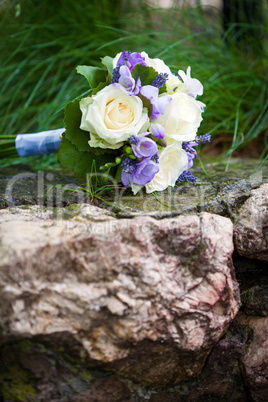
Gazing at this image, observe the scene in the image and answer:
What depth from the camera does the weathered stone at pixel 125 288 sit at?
2.24ft

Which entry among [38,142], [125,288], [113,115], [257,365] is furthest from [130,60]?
[257,365]

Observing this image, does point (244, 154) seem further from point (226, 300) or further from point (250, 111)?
point (226, 300)

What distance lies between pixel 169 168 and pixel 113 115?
0.21 meters

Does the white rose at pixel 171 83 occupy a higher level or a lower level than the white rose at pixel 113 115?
higher

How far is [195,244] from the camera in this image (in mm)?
792

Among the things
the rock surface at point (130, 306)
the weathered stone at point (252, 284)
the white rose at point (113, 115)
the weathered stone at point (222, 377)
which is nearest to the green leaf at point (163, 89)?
the white rose at point (113, 115)

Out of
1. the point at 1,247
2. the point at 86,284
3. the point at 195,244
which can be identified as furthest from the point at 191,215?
the point at 1,247

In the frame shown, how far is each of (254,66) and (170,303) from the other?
1.63 metres

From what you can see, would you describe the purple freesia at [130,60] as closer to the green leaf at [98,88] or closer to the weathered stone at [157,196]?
the green leaf at [98,88]

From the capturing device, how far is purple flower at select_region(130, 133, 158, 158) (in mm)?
907

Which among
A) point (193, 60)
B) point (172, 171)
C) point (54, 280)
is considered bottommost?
point (54, 280)

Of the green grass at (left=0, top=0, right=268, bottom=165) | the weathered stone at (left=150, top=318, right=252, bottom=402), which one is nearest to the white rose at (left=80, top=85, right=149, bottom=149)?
the weathered stone at (left=150, top=318, right=252, bottom=402)

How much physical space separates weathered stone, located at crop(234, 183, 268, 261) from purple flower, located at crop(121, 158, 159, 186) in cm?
25

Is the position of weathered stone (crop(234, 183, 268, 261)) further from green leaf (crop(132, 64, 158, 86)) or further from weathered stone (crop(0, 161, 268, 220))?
green leaf (crop(132, 64, 158, 86))
